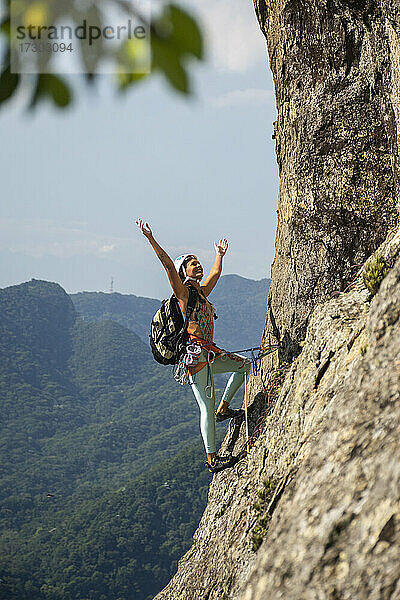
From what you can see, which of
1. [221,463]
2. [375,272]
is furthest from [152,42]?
[221,463]

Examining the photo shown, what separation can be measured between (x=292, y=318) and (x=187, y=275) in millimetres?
1647

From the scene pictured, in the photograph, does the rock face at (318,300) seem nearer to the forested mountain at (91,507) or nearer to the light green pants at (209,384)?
the light green pants at (209,384)

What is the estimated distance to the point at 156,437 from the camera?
545 feet

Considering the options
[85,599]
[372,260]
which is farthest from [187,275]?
[85,599]

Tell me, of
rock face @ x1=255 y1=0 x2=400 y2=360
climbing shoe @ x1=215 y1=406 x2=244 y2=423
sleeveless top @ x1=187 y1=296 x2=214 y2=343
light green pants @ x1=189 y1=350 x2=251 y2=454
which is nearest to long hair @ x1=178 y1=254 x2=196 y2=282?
sleeveless top @ x1=187 y1=296 x2=214 y2=343

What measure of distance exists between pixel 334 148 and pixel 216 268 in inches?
95.1

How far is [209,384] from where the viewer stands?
7633 mm

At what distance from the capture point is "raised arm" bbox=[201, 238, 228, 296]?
827 cm

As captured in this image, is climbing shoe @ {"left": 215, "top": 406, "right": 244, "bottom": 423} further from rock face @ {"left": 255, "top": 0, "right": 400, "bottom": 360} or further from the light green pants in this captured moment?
rock face @ {"left": 255, "top": 0, "right": 400, "bottom": 360}

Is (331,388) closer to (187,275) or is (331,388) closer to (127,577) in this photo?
(187,275)

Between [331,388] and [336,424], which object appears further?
[331,388]

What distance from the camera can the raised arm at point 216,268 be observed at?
827 cm

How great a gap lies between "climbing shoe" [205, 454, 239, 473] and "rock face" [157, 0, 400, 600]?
11cm

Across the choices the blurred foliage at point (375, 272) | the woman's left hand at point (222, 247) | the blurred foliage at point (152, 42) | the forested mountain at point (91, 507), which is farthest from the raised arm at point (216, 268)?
the forested mountain at point (91, 507)
